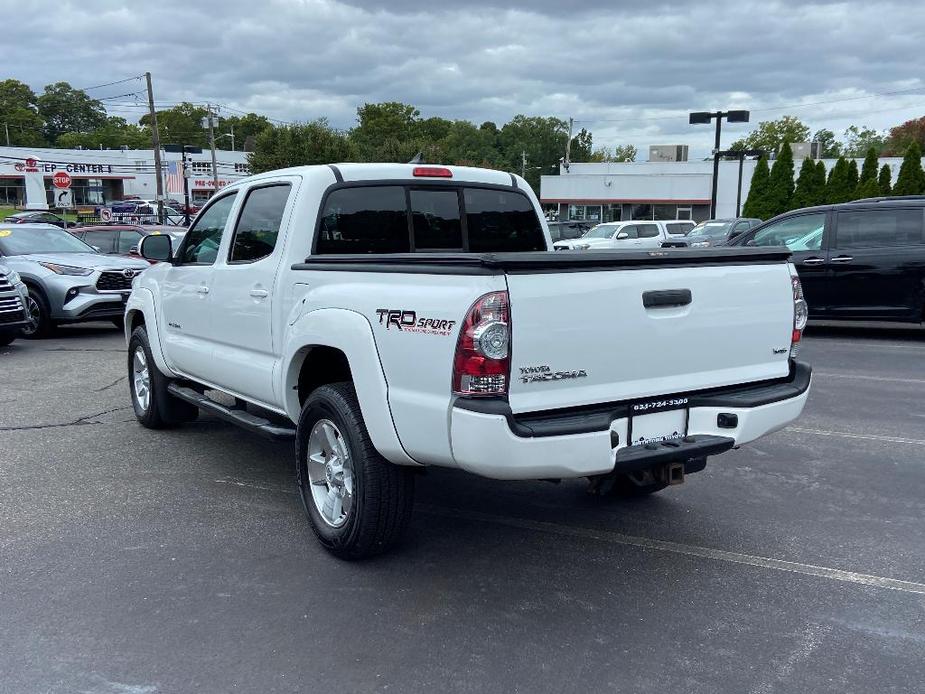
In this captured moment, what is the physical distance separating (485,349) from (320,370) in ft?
5.16

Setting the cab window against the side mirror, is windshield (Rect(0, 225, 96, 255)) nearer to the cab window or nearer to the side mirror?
the side mirror

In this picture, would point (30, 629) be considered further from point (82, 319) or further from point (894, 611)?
point (82, 319)

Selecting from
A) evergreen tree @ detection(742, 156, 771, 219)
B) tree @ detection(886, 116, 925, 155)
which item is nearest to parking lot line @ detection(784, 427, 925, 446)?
evergreen tree @ detection(742, 156, 771, 219)

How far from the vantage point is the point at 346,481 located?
13.8 feet

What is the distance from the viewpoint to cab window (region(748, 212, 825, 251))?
39.3 ft

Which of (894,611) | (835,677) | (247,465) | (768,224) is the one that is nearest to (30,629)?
(247,465)

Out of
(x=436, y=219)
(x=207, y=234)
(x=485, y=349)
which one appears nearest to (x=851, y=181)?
(x=436, y=219)

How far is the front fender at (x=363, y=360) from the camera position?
12.2 ft

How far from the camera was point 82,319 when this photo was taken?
486 inches

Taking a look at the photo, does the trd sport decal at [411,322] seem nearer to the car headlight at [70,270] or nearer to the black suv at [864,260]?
the black suv at [864,260]

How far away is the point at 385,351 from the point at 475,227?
6.60 feet

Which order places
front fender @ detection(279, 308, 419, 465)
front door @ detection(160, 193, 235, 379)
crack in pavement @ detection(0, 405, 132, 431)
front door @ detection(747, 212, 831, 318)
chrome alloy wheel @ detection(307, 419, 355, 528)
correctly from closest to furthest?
1. front fender @ detection(279, 308, 419, 465)
2. chrome alloy wheel @ detection(307, 419, 355, 528)
3. front door @ detection(160, 193, 235, 379)
4. crack in pavement @ detection(0, 405, 132, 431)
5. front door @ detection(747, 212, 831, 318)

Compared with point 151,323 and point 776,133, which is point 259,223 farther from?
point 776,133

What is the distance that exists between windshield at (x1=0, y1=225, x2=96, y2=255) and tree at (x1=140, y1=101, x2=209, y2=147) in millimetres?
124201
